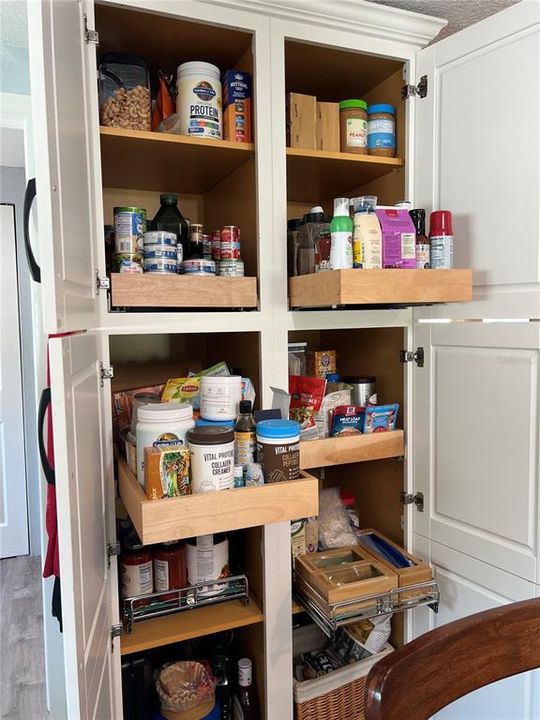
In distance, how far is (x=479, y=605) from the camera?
1.28 m

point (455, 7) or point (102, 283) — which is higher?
point (455, 7)

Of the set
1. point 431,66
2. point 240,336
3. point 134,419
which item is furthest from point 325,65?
point 134,419

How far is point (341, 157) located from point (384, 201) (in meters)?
0.27

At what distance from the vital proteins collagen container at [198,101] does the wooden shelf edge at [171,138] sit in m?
0.02

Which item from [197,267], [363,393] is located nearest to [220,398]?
[197,267]

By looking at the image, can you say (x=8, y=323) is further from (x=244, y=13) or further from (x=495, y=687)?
(x=495, y=687)

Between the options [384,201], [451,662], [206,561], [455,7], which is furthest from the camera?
[384,201]

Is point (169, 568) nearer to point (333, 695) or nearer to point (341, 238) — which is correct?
point (333, 695)

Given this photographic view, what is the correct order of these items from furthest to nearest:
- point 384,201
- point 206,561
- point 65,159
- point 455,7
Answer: point 384,201, point 455,7, point 206,561, point 65,159

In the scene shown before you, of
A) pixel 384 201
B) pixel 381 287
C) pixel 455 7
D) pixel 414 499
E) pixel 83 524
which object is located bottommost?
pixel 414 499

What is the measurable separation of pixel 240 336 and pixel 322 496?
2.00 feet

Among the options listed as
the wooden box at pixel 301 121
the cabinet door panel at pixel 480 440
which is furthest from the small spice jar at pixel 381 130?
the cabinet door panel at pixel 480 440

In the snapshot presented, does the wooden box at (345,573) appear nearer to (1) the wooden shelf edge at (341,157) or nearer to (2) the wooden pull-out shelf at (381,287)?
(2) the wooden pull-out shelf at (381,287)

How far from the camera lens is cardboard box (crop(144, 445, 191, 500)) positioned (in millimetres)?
917
